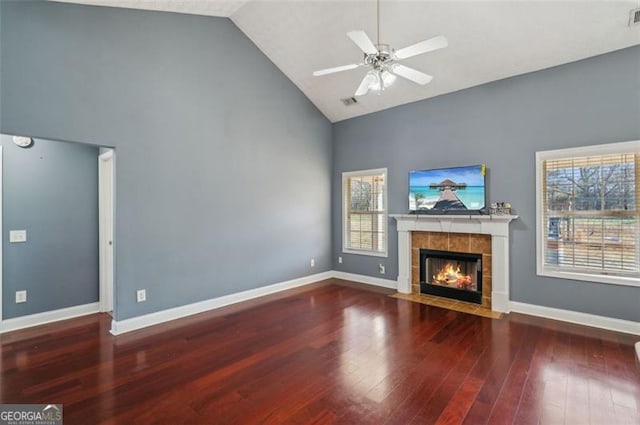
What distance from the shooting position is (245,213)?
4684 mm

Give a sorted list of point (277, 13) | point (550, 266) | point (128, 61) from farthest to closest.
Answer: point (277, 13) < point (550, 266) < point (128, 61)

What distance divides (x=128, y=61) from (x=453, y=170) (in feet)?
14.9

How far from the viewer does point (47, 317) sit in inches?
146

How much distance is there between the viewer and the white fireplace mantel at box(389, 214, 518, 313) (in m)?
4.09

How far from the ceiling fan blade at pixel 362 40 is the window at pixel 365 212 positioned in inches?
120

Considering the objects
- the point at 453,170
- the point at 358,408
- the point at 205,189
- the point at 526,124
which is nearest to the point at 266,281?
the point at 205,189

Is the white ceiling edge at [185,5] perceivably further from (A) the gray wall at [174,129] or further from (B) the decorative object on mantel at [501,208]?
(B) the decorative object on mantel at [501,208]

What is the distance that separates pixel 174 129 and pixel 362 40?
Result: 8.80ft

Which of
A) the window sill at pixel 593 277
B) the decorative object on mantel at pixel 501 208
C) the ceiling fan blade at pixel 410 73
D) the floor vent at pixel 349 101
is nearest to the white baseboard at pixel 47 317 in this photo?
the ceiling fan blade at pixel 410 73

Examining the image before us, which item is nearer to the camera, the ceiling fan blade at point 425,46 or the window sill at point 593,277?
the ceiling fan blade at point 425,46

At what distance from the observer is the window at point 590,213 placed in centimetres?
341

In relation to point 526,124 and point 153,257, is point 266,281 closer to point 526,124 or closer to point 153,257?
point 153,257

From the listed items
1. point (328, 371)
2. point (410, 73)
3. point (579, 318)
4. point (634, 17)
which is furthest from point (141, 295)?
point (634, 17)
